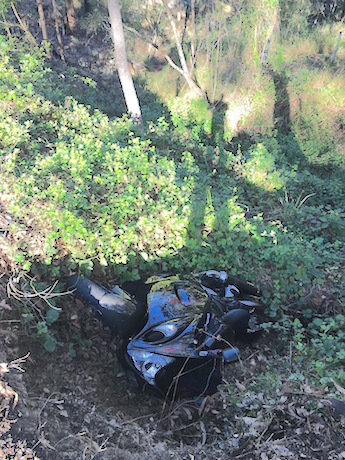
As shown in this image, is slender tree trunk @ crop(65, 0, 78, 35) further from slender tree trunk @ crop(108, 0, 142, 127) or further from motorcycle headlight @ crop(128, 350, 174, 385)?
motorcycle headlight @ crop(128, 350, 174, 385)

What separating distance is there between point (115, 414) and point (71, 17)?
1293cm

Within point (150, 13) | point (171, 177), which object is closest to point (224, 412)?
point (171, 177)

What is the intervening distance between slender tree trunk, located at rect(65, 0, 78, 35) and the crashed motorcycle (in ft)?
37.8

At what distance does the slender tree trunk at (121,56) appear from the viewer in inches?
273

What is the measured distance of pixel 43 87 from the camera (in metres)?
7.91

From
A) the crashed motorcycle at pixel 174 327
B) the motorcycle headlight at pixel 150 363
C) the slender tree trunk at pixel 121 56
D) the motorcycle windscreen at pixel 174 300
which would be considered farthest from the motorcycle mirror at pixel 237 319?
the slender tree trunk at pixel 121 56

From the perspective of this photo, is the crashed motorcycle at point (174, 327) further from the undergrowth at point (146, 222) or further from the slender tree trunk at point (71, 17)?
the slender tree trunk at point (71, 17)

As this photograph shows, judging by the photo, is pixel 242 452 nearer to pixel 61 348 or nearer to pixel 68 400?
pixel 68 400

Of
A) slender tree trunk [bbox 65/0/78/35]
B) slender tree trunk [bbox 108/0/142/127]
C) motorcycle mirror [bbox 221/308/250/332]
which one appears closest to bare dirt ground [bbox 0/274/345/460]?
motorcycle mirror [bbox 221/308/250/332]

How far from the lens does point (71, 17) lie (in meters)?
11.9

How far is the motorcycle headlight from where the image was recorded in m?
3.06

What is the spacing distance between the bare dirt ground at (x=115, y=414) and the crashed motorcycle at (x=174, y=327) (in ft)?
0.66

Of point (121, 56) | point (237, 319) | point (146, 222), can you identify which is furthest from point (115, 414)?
point (121, 56)

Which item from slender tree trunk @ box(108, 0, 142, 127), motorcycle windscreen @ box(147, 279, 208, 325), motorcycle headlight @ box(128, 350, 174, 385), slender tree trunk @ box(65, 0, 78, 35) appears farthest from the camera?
slender tree trunk @ box(65, 0, 78, 35)
